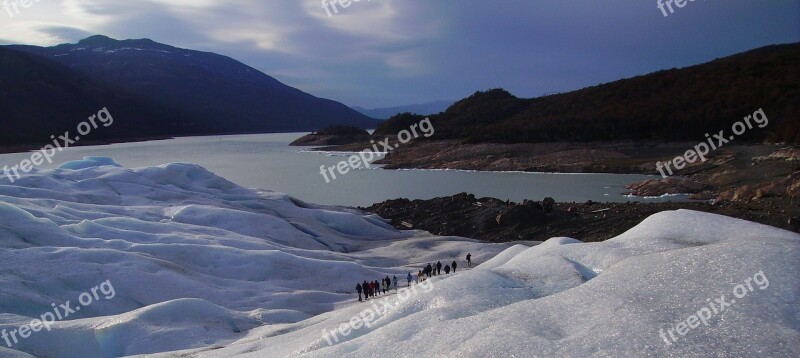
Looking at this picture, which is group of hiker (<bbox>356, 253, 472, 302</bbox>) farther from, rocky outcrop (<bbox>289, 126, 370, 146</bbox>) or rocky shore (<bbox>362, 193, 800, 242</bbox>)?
rocky outcrop (<bbox>289, 126, 370, 146</bbox>)

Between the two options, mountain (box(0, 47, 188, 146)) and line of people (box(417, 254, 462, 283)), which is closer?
line of people (box(417, 254, 462, 283))

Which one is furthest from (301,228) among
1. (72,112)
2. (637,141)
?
(72,112)

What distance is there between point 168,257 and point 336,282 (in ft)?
22.7

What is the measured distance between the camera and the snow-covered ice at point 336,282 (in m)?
8.48

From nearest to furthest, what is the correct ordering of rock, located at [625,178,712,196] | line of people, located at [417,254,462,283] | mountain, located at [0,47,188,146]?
line of people, located at [417,254,462,283], rock, located at [625,178,712,196], mountain, located at [0,47,188,146]

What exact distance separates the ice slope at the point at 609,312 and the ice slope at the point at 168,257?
224 inches

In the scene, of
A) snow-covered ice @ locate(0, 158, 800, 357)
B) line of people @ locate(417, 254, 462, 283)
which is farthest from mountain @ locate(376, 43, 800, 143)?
snow-covered ice @ locate(0, 158, 800, 357)

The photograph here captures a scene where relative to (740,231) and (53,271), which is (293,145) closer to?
(53,271)

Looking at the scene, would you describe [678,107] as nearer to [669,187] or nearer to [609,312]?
[669,187]

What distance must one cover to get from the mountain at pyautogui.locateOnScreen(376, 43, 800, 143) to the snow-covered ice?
56067mm

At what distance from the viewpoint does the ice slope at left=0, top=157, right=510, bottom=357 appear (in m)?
16.6

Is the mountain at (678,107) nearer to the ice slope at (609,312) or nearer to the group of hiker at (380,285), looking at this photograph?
the group of hiker at (380,285)

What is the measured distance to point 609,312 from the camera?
29.2 ft

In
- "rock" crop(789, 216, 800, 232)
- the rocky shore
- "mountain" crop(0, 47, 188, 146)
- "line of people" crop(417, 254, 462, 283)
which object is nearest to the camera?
"line of people" crop(417, 254, 462, 283)
